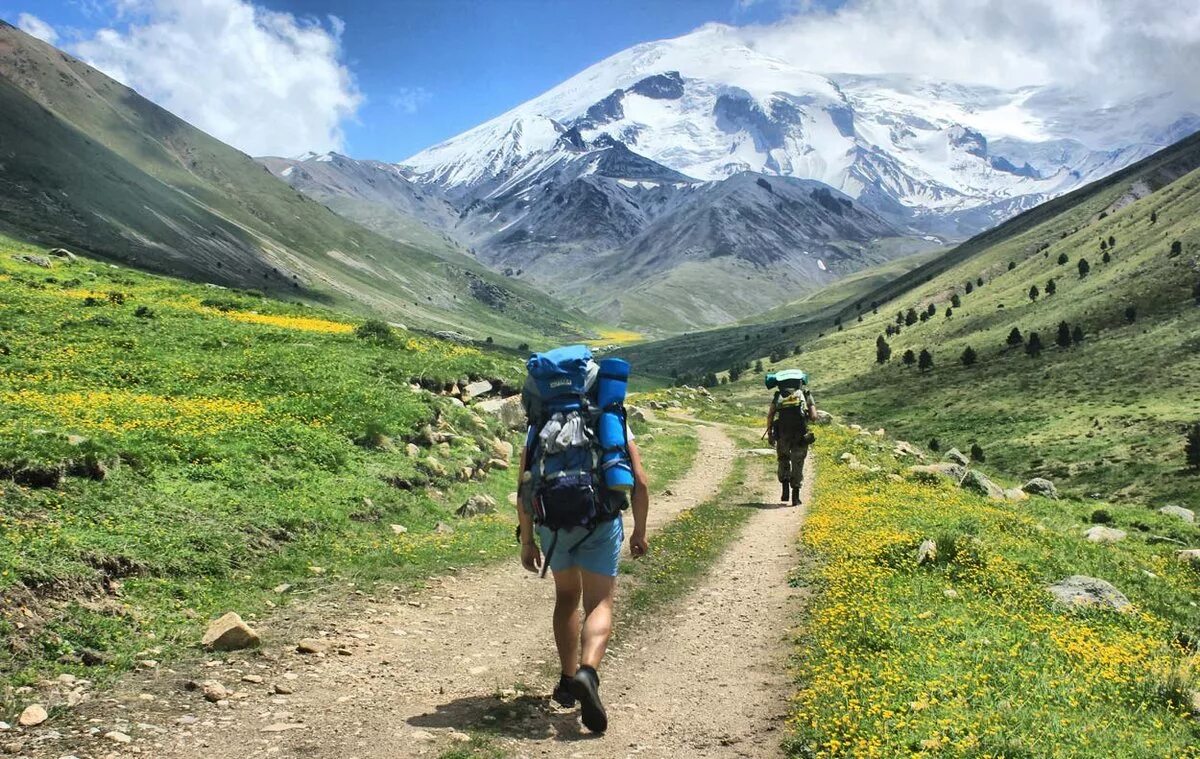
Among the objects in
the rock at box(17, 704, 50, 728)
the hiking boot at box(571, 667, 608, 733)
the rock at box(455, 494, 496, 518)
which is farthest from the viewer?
the rock at box(455, 494, 496, 518)

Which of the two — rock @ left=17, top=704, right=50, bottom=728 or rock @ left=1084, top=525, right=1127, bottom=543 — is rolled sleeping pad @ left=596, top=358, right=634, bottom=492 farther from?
rock @ left=1084, top=525, right=1127, bottom=543

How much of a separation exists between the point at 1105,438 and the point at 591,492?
7531cm

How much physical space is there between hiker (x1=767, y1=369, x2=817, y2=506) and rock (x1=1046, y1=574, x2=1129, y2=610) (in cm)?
1057

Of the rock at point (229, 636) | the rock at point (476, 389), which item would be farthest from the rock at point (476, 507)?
the rock at point (229, 636)

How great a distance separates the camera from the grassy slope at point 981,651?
754 centimetres

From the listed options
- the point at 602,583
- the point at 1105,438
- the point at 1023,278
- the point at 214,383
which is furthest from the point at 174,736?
the point at 1023,278

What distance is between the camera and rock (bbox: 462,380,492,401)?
93.4 feet

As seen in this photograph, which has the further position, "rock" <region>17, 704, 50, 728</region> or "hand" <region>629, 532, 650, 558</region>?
"hand" <region>629, 532, 650, 558</region>

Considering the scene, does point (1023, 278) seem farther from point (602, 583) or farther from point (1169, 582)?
point (602, 583)

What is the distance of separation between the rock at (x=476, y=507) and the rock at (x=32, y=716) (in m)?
11.7

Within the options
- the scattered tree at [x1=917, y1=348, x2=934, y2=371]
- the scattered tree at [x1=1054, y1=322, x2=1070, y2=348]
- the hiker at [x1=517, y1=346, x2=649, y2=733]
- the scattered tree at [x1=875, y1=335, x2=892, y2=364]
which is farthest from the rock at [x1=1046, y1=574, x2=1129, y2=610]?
the scattered tree at [x1=875, y1=335, x2=892, y2=364]

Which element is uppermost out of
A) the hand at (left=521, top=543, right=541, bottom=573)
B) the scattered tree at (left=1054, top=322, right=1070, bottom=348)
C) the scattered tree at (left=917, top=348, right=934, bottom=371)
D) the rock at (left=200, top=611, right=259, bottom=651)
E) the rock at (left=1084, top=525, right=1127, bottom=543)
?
the scattered tree at (left=1054, top=322, right=1070, bottom=348)

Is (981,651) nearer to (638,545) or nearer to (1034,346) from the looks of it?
(638,545)

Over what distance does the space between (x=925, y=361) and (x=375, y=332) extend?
324 feet
